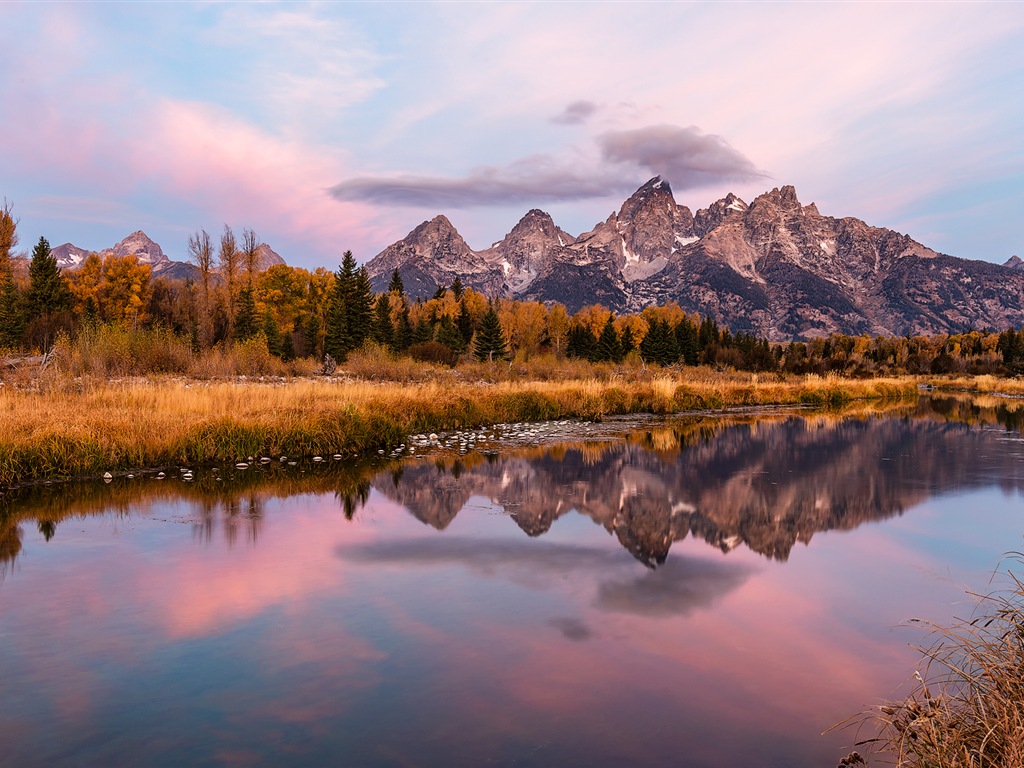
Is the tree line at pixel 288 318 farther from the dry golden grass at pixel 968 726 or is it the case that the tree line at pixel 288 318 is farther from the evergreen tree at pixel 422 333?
the dry golden grass at pixel 968 726

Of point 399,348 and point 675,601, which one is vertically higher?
point 399,348

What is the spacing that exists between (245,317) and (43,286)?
19.5 meters

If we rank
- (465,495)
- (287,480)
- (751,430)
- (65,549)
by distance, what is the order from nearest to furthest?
(65,549), (465,495), (287,480), (751,430)

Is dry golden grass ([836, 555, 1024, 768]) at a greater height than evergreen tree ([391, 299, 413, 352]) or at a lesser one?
lesser

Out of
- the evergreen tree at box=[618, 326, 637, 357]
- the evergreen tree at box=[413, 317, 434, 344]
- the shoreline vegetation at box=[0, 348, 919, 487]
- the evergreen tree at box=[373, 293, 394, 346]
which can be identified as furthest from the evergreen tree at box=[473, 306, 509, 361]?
the shoreline vegetation at box=[0, 348, 919, 487]

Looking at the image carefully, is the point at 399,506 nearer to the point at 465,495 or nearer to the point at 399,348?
the point at 465,495

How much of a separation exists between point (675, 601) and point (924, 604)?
3.06 metres

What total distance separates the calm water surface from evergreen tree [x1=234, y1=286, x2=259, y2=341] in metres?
48.1

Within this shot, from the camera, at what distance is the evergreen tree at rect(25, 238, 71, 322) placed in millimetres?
61188

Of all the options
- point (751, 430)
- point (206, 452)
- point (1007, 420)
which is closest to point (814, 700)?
point (206, 452)

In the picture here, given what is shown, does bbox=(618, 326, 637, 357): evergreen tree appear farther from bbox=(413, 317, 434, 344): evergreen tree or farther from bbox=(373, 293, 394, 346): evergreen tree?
bbox=(373, 293, 394, 346): evergreen tree

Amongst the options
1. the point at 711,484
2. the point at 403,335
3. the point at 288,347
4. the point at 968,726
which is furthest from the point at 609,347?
the point at 968,726

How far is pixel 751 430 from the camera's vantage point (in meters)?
26.7

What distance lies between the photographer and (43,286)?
62.1 metres
